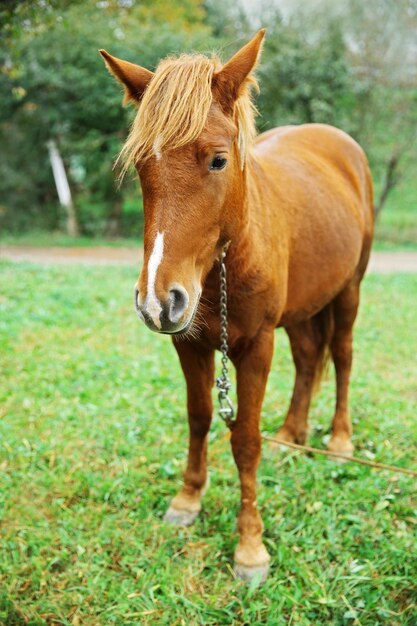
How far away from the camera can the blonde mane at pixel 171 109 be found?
6.15 feet

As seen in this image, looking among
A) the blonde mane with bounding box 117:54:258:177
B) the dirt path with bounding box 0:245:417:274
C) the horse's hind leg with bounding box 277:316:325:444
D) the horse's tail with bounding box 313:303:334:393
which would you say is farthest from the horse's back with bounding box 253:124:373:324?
the dirt path with bounding box 0:245:417:274

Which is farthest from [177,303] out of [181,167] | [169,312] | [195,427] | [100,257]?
[100,257]

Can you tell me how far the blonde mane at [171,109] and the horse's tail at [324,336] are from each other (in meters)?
2.07

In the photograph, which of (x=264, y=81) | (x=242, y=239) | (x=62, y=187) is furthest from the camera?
(x=62, y=187)

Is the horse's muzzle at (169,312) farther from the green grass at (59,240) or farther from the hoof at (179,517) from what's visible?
the green grass at (59,240)

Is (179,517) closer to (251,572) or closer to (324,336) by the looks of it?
(251,572)

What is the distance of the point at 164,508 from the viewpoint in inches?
124

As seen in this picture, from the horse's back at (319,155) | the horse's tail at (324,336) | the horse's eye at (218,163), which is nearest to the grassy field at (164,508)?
the horse's tail at (324,336)

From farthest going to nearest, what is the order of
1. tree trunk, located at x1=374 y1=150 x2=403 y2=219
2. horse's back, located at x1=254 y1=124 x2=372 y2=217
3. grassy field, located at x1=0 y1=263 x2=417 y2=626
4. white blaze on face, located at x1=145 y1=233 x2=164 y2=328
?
tree trunk, located at x1=374 y1=150 x2=403 y2=219, horse's back, located at x1=254 y1=124 x2=372 y2=217, grassy field, located at x1=0 y1=263 x2=417 y2=626, white blaze on face, located at x1=145 y1=233 x2=164 y2=328

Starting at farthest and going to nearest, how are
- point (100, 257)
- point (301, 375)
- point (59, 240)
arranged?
point (59, 240)
point (100, 257)
point (301, 375)

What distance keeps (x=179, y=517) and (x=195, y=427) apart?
0.51 metres

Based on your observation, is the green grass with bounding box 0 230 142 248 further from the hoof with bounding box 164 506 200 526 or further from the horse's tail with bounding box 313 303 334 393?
the hoof with bounding box 164 506 200 526

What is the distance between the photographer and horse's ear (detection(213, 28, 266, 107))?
2006mm

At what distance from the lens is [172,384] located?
4793 mm
